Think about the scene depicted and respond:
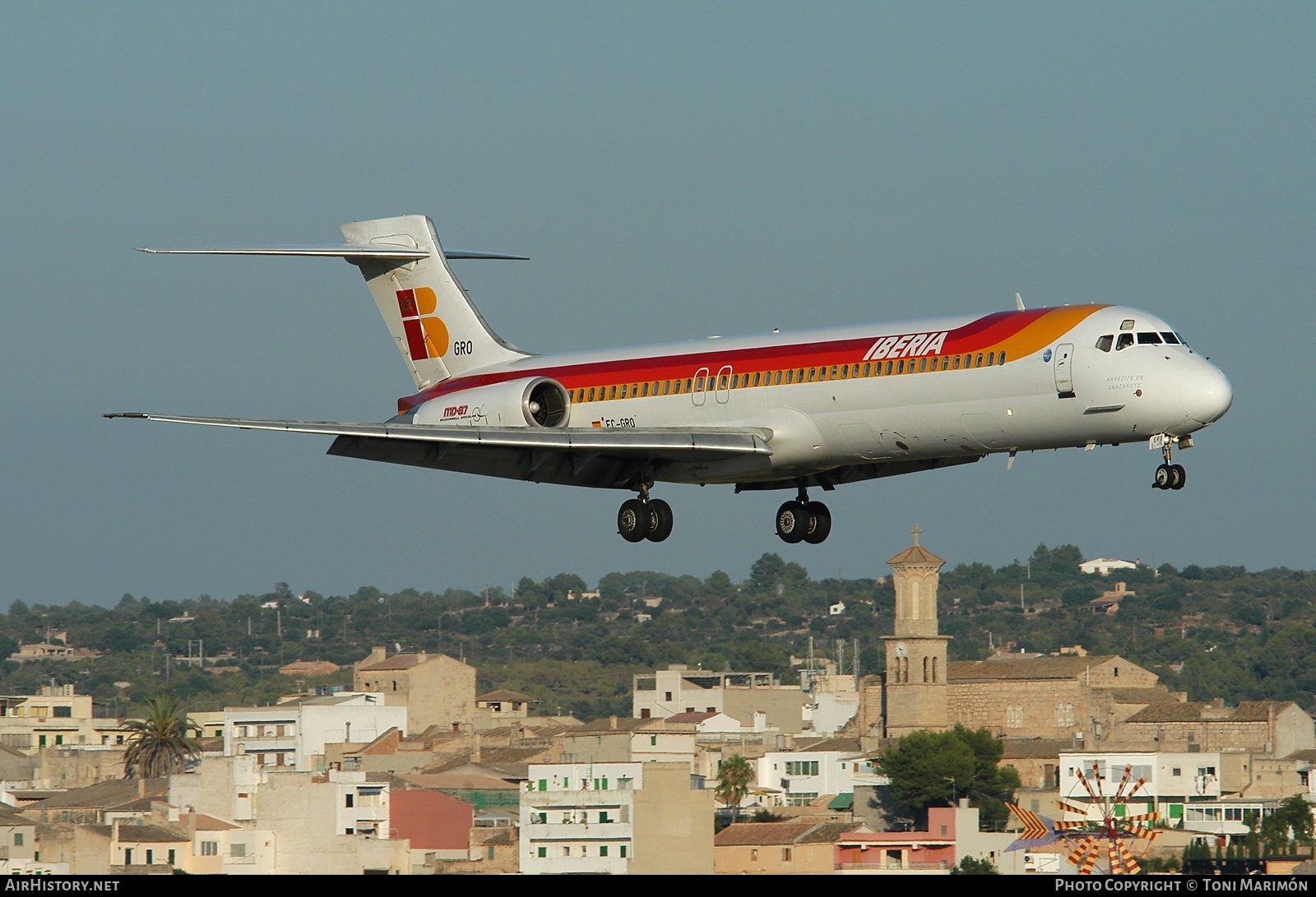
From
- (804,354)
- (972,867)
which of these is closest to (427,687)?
(972,867)

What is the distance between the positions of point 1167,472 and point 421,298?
16.4 meters

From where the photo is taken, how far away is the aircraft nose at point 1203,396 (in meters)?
28.9

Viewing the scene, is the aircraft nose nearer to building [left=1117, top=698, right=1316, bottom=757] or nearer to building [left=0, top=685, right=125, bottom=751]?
building [left=0, top=685, right=125, bottom=751]

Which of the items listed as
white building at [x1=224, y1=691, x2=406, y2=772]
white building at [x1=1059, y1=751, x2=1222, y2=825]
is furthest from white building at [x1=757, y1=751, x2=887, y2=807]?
white building at [x1=224, y1=691, x2=406, y2=772]

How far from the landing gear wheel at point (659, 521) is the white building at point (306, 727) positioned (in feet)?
253

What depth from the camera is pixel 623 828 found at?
234ft

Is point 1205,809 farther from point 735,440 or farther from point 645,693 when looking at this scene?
point 735,440

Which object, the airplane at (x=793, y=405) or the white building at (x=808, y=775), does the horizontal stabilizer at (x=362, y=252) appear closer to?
the airplane at (x=793, y=405)

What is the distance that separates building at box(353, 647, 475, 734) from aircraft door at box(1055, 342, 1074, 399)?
401 feet

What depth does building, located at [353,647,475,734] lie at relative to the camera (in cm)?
15075

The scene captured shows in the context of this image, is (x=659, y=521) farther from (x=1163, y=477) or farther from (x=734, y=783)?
(x=734, y=783)

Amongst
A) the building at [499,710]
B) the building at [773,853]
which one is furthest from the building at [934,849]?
the building at [499,710]

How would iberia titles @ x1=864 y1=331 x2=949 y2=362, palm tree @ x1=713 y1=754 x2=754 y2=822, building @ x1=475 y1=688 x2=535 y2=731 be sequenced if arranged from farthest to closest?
building @ x1=475 y1=688 x2=535 y2=731
palm tree @ x1=713 y1=754 x2=754 y2=822
iberia titles @ x1=864 y1=331 x2=949 y2=362

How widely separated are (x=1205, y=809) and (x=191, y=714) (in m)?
73.4
